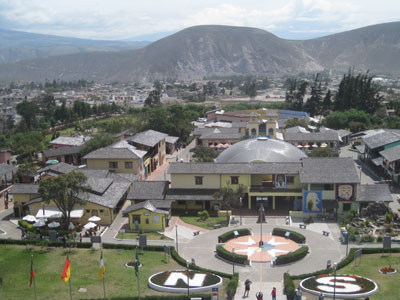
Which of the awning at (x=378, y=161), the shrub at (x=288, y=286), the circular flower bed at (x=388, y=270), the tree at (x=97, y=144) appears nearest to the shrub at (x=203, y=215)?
the shrub at (x=288, y=286)

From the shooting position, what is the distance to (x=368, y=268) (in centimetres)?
3634

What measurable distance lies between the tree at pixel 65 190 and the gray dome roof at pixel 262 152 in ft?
79.4

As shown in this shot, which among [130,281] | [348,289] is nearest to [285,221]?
[348,289]

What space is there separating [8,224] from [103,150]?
65.9ft

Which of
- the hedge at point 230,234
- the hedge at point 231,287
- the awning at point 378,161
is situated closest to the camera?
the hedge at point 231,287

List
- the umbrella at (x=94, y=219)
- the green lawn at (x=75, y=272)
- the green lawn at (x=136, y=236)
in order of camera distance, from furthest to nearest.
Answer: the umbrella at (x=94, y=219) → the green lawn at (x=136, y=236) → the green lawn at (x=75, y=272)

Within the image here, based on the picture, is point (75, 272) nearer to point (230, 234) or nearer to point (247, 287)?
point (247, 287)

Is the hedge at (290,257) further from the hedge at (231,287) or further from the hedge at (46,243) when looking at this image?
the hedge at (46,243)

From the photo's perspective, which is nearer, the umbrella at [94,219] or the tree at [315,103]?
the umbrella at [94,219]

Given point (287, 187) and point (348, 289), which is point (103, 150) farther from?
point (348, 289)

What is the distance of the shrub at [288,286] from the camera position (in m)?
31.2

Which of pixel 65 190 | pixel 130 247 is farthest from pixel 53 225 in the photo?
pixel 130 247

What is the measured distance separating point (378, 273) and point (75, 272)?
24824 millimetres

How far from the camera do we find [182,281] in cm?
3438
